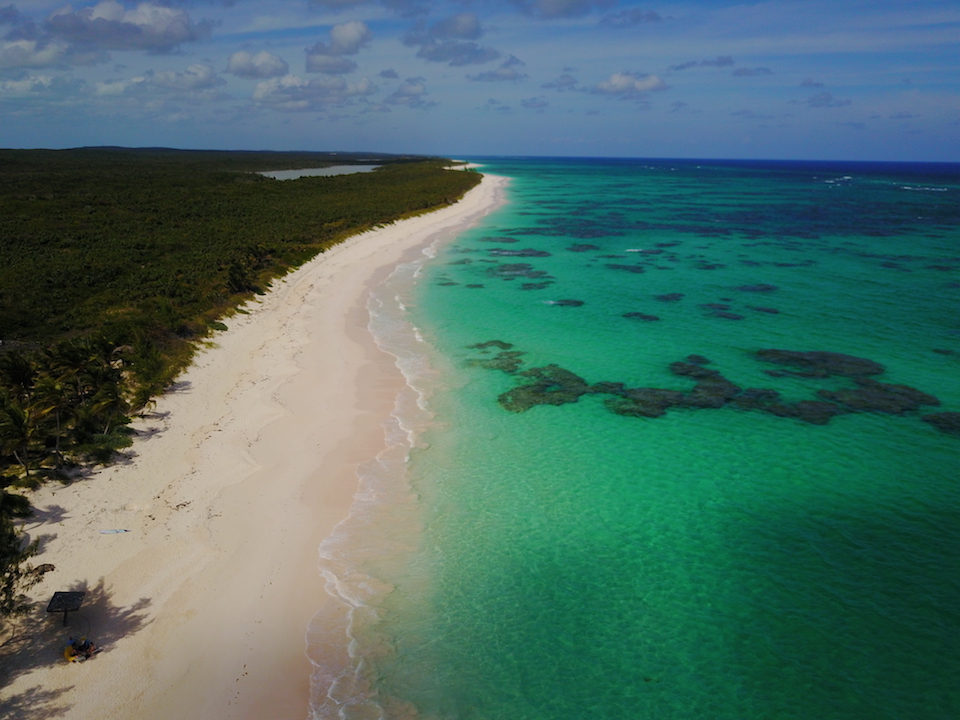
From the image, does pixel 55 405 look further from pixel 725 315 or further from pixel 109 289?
pixel 725 315

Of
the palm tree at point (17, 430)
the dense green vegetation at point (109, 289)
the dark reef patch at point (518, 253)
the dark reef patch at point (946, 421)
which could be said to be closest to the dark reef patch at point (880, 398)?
the dark reef patch at point (946, 421)

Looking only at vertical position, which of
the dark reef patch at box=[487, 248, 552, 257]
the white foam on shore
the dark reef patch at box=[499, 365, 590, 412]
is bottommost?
the white foam on shore

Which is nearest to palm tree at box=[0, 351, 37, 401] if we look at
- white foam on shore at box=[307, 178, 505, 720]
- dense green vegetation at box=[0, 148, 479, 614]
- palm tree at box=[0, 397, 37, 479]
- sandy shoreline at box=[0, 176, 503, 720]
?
dense green vegetation at box=[0, 148, 479, 614]

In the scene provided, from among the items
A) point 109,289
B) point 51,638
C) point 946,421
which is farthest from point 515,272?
point 51,638

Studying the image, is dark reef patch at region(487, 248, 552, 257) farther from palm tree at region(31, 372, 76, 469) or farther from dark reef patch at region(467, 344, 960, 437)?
palm tree at region(31, 372, 76, 469)

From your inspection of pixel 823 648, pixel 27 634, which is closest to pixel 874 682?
pixel 823 648

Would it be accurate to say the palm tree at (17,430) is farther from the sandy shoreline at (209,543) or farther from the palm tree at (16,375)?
the palm tree at (16,375)
